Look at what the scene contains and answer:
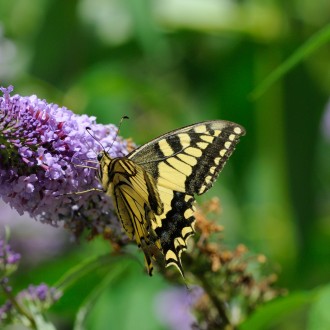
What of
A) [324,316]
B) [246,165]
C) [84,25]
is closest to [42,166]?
[324,316]

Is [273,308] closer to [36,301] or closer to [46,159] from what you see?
[36,301]

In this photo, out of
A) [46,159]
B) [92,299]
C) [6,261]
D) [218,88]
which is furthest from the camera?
[218,88]

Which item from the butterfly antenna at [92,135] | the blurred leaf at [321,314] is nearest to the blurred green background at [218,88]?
the butterfly antenna at [92,135]

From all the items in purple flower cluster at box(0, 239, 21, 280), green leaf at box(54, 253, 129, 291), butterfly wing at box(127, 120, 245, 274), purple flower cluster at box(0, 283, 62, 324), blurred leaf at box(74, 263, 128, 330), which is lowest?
blurred leaf at box(74, 263, 128, 330)

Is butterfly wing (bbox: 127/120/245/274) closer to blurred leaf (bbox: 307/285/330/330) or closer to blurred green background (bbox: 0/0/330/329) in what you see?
blurred leaf (bbox: 307/285/330/330)

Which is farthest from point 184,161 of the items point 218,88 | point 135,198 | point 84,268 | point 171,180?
point 218,88

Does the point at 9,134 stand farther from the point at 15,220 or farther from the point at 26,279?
the point at 15,220

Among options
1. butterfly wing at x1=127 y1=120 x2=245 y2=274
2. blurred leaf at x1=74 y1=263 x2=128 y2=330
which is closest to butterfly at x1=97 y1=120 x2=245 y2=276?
butterfly wing at x1=127 y1=120 x2=245 y2=274
